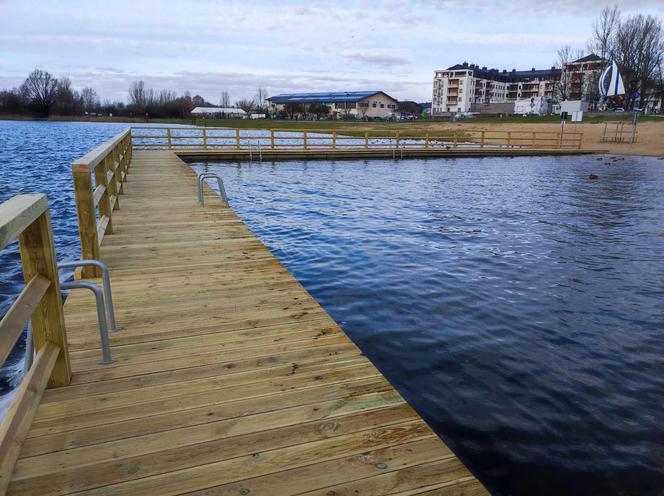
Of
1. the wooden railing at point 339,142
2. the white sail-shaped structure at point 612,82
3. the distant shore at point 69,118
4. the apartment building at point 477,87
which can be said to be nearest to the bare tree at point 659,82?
the wooden railing at point 339,142

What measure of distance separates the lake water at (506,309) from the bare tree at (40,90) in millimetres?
119147

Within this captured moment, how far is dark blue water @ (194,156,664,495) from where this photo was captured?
135 inches

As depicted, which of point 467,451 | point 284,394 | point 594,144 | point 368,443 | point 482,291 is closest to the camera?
point 368,443

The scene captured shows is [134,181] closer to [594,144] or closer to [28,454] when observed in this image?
[28,454]

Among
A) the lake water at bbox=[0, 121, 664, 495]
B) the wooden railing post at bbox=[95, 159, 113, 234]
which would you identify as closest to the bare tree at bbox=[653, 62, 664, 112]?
the lake water at bbox=[0, 121, 664, 495]

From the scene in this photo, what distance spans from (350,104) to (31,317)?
11502 cm

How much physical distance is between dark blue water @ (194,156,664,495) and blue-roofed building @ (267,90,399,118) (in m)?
98.6

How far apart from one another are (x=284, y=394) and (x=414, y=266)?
5021mm

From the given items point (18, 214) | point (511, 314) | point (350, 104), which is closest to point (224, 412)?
point (18, 214)

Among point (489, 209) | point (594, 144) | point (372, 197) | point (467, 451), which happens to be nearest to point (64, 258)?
point (467, 451)

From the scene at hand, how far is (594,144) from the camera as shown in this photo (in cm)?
3597

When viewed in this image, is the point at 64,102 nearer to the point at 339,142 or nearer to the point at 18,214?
the point at 339,142

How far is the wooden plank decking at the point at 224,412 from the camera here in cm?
211

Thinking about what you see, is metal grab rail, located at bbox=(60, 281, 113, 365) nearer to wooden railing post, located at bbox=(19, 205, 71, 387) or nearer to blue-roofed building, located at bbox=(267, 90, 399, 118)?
wooden railing post, located at bbox=(19, 205, 71, 387)
